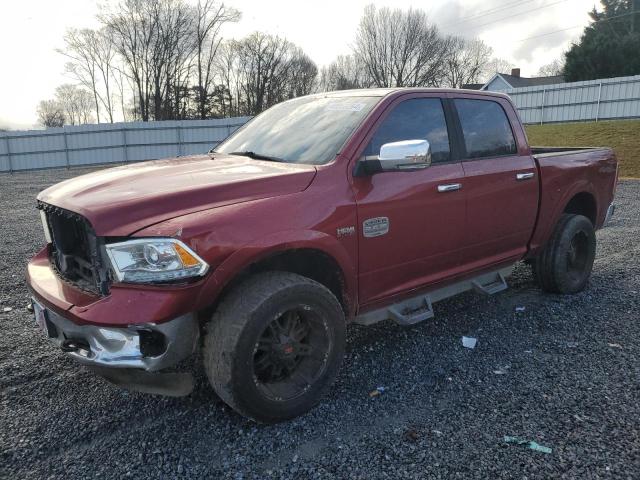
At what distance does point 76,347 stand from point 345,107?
7.57 ft

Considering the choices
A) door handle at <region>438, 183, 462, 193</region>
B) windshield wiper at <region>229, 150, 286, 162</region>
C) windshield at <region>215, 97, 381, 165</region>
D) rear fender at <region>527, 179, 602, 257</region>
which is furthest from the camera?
rear fender at <region>527, 179, 602, 257</region>

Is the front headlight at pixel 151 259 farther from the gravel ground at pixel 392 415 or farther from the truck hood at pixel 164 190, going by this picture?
the gravel ground at pixel 392 415

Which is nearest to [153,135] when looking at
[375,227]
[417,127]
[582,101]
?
[582,101]

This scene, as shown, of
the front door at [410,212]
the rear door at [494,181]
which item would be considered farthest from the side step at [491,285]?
the front door at [410,212]

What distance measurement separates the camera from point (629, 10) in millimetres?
50188

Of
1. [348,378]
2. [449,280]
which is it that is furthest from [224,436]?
[449,280]

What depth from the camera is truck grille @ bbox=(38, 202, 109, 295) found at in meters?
2.72

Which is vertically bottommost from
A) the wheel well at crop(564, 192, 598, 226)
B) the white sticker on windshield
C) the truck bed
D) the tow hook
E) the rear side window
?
the tow hook

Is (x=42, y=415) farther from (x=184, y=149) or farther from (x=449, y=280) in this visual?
(x=184, y=149)

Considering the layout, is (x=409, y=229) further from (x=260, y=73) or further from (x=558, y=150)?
(x=260, y=73)

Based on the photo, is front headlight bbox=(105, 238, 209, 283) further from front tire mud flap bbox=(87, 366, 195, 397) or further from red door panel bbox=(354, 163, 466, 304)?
red door panel bbox=(354, 163, 466, 304)

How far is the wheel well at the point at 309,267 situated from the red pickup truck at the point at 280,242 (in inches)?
0.5

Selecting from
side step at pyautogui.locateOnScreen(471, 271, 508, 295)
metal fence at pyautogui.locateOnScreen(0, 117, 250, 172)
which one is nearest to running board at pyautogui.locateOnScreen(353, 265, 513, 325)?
side step at pyautogui.locateOnScreen(471, 271, 508, 295)

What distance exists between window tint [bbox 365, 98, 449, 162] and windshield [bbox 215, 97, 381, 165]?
169 mm
